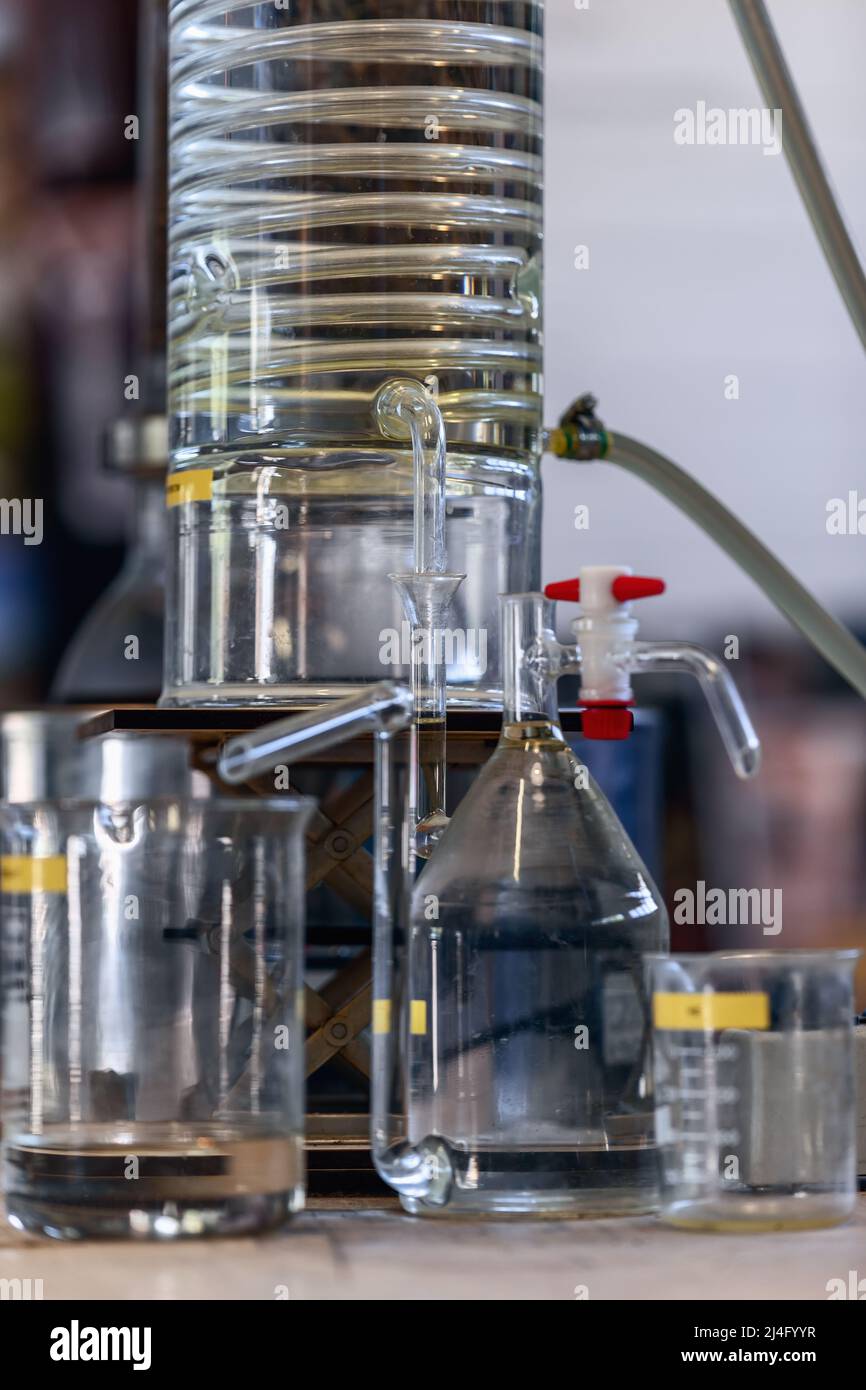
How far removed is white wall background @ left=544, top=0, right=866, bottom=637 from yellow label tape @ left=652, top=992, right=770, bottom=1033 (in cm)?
134

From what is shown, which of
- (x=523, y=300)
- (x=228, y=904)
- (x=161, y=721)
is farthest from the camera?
(x=523, y=300)

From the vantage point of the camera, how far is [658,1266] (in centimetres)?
77

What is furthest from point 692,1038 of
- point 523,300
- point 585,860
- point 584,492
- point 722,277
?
point 722,277

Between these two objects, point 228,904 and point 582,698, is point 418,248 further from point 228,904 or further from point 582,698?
point 228,904

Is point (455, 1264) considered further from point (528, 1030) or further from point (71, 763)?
point (71, 763)

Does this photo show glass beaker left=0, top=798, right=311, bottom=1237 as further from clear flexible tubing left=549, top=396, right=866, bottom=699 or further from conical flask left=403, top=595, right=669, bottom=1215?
clear flexible tubing left=549, top=396, right=866, bottom=699

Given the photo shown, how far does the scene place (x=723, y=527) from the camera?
3.83 feet

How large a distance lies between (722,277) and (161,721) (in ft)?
4.84

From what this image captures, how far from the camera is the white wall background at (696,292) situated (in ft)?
7.17

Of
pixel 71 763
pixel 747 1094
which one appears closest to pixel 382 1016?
pixel 747 1094

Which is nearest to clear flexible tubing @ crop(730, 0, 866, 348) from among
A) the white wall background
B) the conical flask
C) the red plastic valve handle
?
the red plastic valve handle

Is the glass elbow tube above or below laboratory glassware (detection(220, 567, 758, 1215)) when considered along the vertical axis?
above

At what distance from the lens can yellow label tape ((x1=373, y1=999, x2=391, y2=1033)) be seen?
862 millimetres

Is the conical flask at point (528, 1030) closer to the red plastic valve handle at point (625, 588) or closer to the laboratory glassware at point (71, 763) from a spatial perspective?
the red plastic valve handle at point (625, 588)
